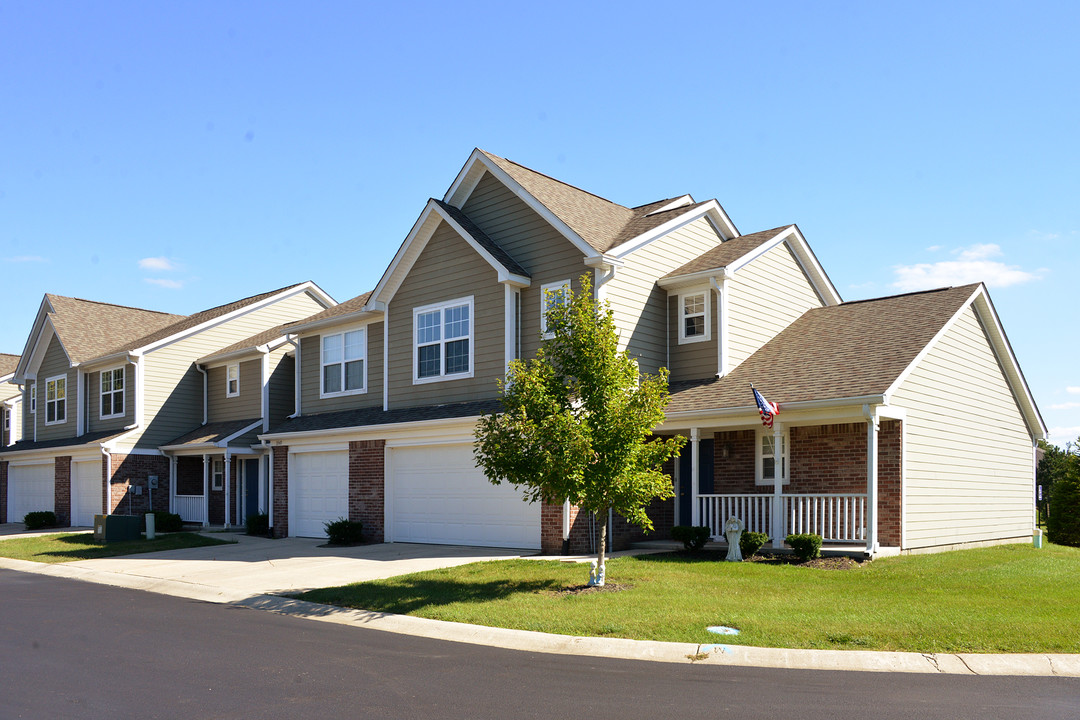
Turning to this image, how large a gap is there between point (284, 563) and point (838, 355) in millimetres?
12738

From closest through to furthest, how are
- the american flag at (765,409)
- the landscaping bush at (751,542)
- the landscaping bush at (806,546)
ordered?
the landscaping bush at (806,546) < the american flag at (765,409) < the landscaping bush at (751,542)

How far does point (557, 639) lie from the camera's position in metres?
10.8

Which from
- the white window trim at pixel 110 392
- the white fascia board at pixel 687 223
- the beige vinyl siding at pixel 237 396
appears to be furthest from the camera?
the white window trim at pixel 110 392

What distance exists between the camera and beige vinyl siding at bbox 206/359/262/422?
30.2m

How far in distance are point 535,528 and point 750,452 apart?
17.2 feet

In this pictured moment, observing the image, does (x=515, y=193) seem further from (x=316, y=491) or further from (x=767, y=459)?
(x=316, y=491)

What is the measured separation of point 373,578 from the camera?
15734 millimetres

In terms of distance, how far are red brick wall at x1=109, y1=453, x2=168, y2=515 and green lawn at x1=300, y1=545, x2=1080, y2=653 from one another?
63.2ft

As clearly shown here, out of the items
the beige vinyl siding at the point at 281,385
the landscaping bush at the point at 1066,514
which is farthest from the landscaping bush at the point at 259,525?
the landscaping bush at the point at 1066,514

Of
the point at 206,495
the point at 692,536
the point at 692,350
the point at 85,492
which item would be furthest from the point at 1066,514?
the point at 85,492

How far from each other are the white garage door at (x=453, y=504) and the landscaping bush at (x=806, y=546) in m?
5.44

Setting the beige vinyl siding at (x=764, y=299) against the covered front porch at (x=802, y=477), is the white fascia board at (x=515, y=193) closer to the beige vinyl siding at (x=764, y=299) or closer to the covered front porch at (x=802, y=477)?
the beige vinyl siding at (x=764, y=299)

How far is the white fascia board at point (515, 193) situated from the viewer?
19.8 m

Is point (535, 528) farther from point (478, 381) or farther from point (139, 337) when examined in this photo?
point (139, 337)
